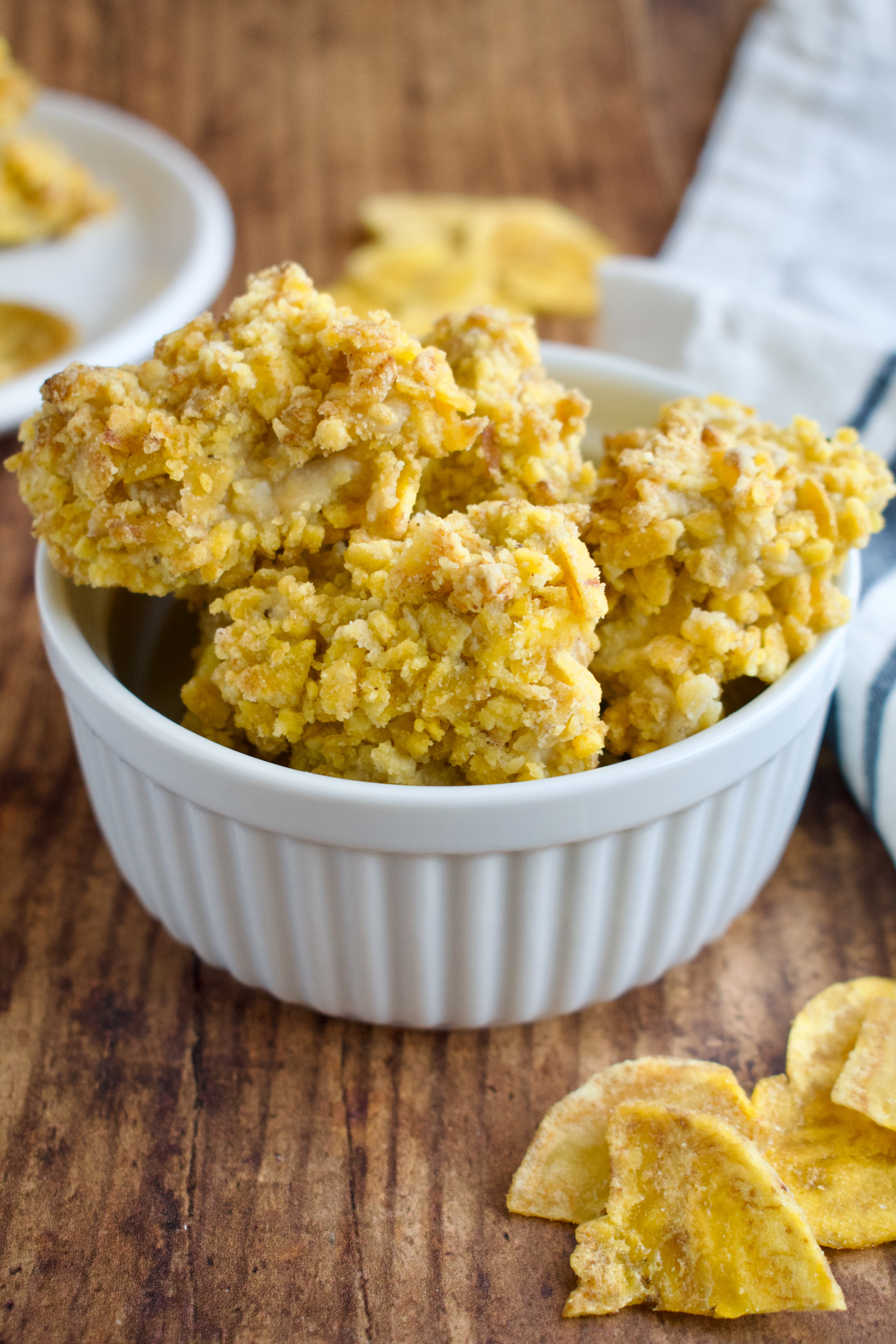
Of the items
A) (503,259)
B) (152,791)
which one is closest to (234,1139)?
(152,791)

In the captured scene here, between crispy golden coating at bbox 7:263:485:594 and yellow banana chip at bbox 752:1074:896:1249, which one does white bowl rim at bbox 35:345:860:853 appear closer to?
crispy golden coating at bbox 7:263:485:594

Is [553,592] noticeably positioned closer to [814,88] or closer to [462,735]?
[462,735]

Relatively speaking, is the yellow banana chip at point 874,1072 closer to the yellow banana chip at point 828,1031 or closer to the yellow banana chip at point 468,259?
the yellow banana chip at point 828,1031

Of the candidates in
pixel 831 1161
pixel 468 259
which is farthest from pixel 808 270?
pixel 831 1161

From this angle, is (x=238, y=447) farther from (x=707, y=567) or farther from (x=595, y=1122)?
(x=595, y=1122)

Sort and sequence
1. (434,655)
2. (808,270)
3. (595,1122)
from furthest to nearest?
(808,270), (595,1122), (434,655)

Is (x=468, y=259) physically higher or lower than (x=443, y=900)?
lower
